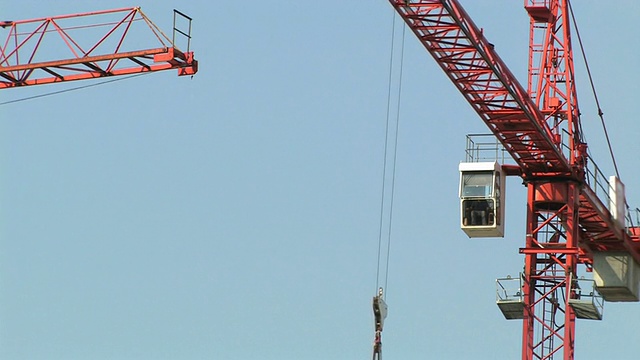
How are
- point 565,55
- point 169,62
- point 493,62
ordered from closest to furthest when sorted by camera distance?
point 169,62 < point 493,62 < point 565,55

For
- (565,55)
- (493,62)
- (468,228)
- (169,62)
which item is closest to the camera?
(169,62)

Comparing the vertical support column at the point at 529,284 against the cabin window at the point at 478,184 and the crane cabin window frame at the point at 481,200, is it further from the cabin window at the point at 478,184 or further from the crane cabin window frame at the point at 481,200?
the cabin window at the point at 478,184

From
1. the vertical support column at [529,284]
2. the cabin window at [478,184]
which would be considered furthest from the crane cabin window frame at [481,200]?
the vertical support column at [529,284]

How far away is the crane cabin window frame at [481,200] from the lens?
81688 millimetres

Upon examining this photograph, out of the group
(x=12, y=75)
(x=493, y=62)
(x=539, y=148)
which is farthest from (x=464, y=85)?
(x=12, y=75)

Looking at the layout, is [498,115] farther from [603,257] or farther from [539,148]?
[603,257]

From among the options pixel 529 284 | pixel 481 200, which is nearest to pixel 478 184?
pixel 481 200

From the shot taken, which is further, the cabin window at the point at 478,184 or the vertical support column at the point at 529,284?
the vertical support column at the point at 529,284

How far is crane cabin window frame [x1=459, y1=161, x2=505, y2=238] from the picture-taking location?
268 feet

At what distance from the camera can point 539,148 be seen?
8256cm

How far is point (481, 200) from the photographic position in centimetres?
8188

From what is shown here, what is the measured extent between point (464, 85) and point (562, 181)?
10630 millimetres

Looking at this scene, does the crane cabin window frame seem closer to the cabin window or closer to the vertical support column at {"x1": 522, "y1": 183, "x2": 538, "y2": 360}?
the cabin window

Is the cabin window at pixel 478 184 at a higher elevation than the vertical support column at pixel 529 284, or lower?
higher
